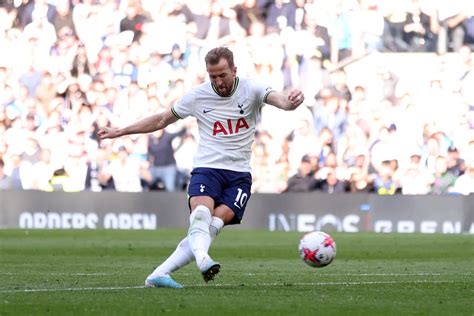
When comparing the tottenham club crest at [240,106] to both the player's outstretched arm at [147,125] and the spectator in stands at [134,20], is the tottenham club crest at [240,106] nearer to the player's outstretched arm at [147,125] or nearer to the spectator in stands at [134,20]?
the player's outstretched arm at [147,125]

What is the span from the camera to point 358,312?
25.4ft

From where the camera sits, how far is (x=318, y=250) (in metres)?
10.1

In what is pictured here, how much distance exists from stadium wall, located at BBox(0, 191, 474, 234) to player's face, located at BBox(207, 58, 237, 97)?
45.2 ft

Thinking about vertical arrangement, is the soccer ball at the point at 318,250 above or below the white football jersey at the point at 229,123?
below

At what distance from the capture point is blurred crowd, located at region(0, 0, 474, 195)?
23844 mm

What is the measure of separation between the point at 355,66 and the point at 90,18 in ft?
19.7

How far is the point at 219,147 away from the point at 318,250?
1.33 metres

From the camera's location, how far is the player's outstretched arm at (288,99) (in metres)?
8.95

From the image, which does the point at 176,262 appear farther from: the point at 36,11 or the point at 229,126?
the point at 36,11

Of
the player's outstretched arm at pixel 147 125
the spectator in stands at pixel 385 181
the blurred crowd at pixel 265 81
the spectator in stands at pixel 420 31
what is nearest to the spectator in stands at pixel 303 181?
the blurred crowd at pixel 265 81

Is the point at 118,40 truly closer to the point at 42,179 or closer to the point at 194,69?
the point at 194,69

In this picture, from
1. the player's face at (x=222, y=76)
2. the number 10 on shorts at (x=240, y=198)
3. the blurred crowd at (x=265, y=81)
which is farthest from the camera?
the blurred crowd at (x=265, y=81)

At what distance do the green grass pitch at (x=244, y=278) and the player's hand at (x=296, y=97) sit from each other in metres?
1.49

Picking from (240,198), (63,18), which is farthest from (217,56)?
(63,18)
